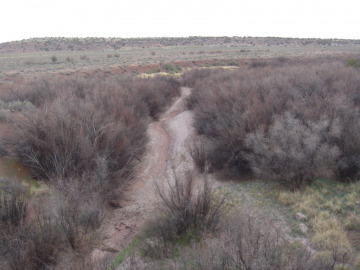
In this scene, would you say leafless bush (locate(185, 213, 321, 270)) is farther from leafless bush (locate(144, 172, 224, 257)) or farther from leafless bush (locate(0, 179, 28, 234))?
leafless bush (locate(0, 179, 28, 234))

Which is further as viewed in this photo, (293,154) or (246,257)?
(293,154)

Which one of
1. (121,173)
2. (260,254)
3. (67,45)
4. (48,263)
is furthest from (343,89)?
(67,45)

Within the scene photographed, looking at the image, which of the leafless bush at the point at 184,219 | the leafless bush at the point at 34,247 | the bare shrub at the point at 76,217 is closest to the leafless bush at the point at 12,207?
the leafless bush at the point at 34,247

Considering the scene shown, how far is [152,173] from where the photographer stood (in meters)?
11.7

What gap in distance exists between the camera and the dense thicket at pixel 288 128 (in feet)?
28.9

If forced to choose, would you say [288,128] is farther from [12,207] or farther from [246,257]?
[12,207]

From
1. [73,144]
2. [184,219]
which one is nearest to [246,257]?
[184,219]

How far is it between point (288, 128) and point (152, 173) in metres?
5.86

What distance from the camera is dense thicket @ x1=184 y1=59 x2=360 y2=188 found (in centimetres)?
881

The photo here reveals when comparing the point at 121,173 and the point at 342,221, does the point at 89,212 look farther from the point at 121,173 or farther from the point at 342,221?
the point at 342,221

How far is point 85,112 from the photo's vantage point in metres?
10.3

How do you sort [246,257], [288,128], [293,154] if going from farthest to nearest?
[288,128]
[293,154]
[246,257]

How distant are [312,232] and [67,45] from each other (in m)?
86.8

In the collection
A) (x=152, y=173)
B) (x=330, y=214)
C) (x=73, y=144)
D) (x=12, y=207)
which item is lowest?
(x=152, y=173)
